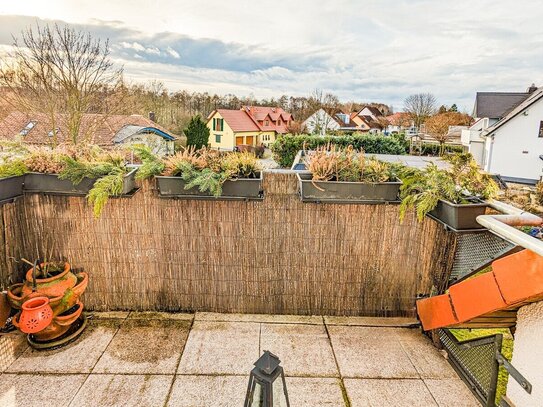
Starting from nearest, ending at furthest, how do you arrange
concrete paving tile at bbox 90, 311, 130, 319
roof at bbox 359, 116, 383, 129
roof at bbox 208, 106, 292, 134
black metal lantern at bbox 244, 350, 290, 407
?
black metal lantern at bbox 244, 350, 290, 407 < concrete paving tile at bbox 90, 311, 130, 319 < roof at bbox 208, 106, 292, 134 < roof at bbox 359, 116, 383, 129

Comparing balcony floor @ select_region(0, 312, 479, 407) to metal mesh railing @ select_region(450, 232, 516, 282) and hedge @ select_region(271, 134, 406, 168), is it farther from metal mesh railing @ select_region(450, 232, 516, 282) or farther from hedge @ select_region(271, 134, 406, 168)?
hedge @ select_region(271, 134, 406, 168)

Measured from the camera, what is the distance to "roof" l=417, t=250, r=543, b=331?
1591 millimetres

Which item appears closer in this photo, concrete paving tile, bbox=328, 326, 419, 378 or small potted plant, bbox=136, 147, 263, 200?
concrete paving tile, bbox=328, 326, 419, 378

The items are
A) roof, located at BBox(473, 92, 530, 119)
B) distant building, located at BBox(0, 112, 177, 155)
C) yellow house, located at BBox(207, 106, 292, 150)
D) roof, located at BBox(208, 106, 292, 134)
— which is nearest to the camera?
distant building, located at BBox(0, 112, 177, 155)

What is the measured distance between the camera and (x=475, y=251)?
2.48 metres

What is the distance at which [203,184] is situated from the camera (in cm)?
237

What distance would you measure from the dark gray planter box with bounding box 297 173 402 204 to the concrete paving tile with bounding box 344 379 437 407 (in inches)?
50.7

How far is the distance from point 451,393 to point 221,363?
5.21 feet

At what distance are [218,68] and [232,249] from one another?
2037cm

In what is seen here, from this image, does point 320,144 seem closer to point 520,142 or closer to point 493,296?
point 520,142

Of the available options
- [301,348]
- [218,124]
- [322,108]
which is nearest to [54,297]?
[301,348]

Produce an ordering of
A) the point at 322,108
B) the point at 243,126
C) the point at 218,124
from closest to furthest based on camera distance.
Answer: the point at 218,124, the point at 243,126, the point at 322,108

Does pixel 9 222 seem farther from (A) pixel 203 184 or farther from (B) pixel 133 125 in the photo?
(B) pixel 133 125

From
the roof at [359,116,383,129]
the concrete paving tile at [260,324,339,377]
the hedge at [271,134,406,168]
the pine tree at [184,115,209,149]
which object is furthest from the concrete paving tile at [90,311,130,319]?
the roof at [359,116,383,129]
